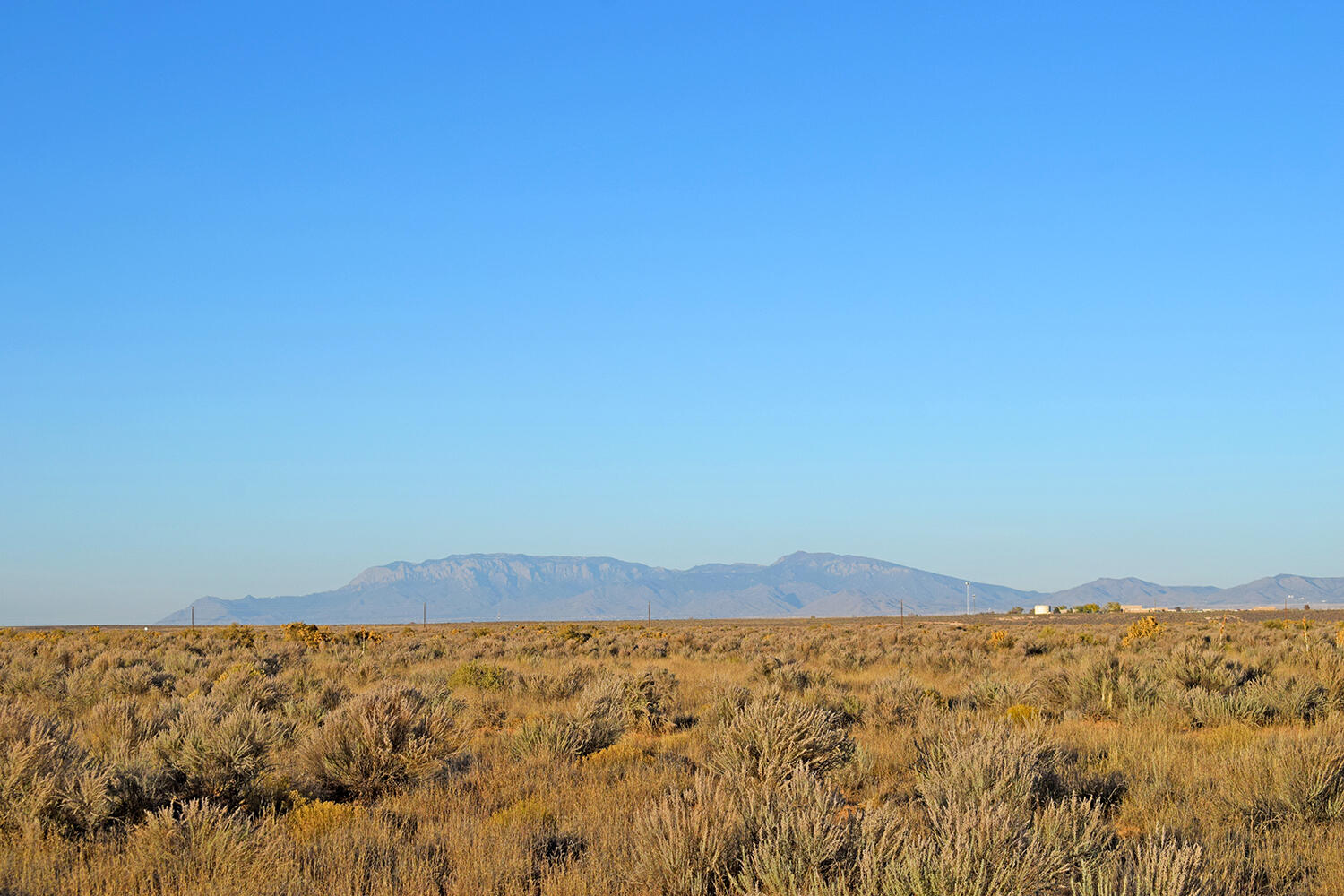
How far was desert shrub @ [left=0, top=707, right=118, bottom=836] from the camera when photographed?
6.75 meters

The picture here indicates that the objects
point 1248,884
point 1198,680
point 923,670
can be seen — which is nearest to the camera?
point 1248,884

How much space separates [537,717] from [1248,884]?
9.33 m

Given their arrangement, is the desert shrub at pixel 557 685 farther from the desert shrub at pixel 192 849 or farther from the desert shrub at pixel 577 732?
the desert shrub at pixel 192 849

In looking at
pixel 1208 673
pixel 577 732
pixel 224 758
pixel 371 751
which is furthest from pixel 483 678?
pixel 1208 673

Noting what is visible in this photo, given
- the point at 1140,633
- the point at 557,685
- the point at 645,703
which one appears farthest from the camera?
the point at 1140,633

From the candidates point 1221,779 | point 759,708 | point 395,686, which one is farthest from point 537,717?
point 1221,779

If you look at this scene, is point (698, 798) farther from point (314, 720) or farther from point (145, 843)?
point (314, 720)

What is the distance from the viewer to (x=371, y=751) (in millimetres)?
8594

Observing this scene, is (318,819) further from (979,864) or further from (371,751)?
(979,864)

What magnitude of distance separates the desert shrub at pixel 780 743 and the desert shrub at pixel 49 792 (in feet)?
16.2

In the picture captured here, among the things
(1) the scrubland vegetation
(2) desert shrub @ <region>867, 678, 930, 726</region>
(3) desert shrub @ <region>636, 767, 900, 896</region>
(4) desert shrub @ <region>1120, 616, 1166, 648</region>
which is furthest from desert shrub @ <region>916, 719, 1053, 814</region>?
(4) desert shrub @ <region>1120, 616, 1166, 648</region>

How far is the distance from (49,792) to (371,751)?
2564 mm

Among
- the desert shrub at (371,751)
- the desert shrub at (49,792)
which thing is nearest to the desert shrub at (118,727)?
the desert shrub at (49,792)

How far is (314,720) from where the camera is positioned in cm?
1185
